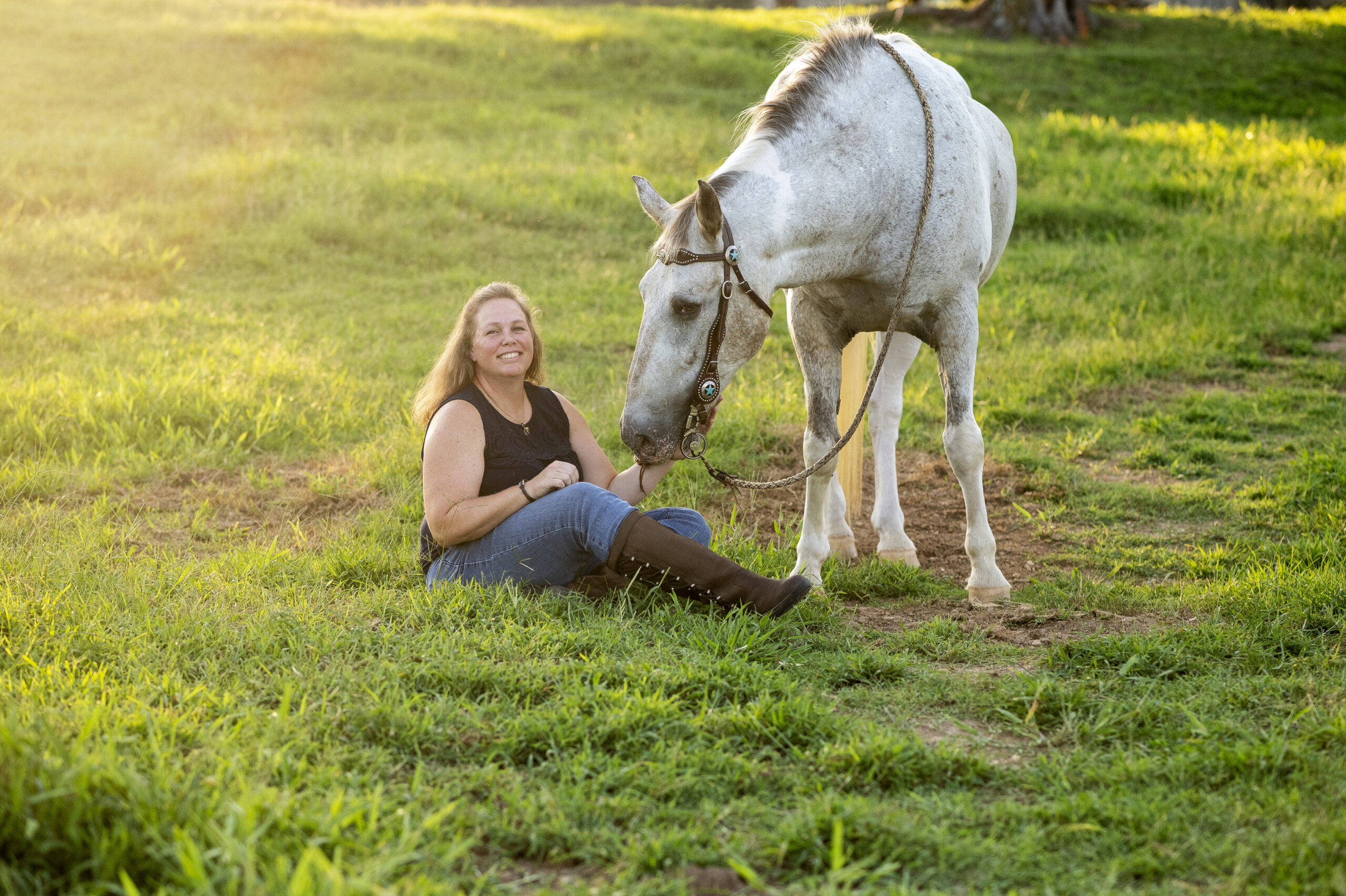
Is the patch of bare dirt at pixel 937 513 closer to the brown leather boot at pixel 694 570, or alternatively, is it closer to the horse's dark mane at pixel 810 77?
the brown leather boot at pixel 694 570


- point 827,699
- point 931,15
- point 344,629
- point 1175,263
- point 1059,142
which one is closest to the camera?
point 827,699

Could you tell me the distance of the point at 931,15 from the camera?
24.2 m

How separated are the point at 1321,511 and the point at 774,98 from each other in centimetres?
311

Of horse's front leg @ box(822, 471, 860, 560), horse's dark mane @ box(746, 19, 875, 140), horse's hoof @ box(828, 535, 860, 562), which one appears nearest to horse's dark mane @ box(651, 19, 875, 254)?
horse's dark mane @ box(746, 19, 875, 140)

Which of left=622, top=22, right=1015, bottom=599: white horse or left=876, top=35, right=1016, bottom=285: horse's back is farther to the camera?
left=876, top=35, right=1016, bottom=285: horse's back

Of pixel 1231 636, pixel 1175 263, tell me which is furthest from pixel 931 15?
pixel 1231 636

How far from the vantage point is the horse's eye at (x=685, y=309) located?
329 centimetres

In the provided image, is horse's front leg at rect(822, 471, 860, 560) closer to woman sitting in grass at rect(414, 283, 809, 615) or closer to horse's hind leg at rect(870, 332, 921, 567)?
horse's hind leg at rect(870, 332, 921, 567)

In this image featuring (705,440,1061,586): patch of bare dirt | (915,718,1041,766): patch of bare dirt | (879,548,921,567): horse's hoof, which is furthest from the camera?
(705,440,1061,586): patch of bare dirt

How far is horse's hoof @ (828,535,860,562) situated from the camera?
4.55 meters

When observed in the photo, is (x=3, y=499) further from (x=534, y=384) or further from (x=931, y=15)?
(x=931, y=15)

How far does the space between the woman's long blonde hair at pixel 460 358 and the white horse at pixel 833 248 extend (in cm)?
72

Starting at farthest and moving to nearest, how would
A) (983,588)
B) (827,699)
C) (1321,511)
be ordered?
(1321,511)
(983,588)
(827,699)

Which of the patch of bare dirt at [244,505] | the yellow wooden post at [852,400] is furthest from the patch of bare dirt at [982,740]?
the patch of bare dirt at [244,505]
